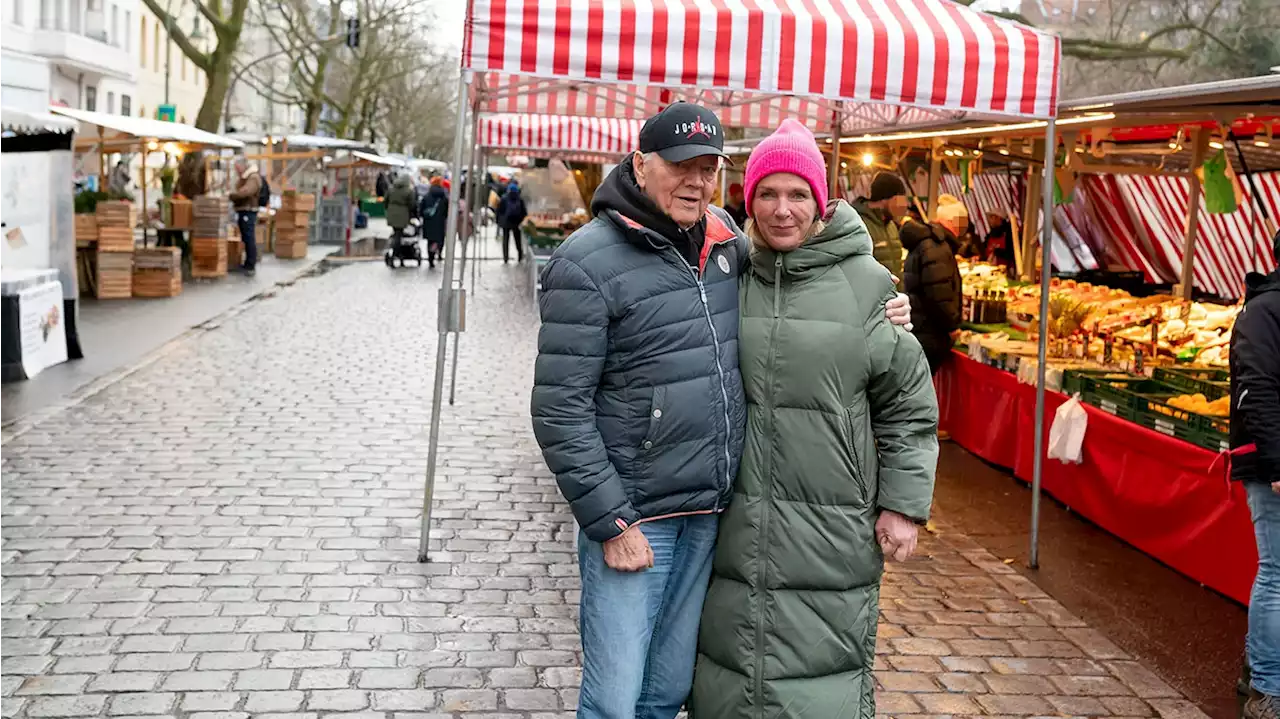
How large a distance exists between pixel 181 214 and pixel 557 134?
9042 millimetres

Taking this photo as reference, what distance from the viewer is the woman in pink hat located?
3223 millimetres

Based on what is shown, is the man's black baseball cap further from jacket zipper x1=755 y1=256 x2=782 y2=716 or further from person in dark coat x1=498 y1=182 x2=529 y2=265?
person in dark coat x1=498 y1=182 x2=529 y2=265

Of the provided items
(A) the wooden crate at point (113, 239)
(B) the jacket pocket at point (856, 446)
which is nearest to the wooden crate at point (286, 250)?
(A) the wooden crate at point (113, 239)

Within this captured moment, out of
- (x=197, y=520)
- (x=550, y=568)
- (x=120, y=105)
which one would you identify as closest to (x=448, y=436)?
(x=197, y=520)

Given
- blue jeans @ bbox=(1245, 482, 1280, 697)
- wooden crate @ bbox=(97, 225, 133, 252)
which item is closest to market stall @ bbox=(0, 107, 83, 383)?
wooden crate @ bbox=(97, 225, 133, 252)

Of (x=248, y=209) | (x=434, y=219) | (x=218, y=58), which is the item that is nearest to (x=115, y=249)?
(x=248, y=209)

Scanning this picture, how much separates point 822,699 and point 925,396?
2.70 feet

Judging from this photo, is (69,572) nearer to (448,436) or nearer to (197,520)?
(197,520)

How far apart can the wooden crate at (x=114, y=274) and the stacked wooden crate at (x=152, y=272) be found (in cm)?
14

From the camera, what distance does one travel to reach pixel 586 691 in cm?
334

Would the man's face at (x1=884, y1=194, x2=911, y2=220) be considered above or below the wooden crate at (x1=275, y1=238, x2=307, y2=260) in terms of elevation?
above

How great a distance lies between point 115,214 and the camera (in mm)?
17938

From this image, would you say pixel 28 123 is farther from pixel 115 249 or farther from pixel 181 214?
pixel 181 214

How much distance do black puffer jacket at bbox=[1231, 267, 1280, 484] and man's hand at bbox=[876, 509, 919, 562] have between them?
73.6 inches
